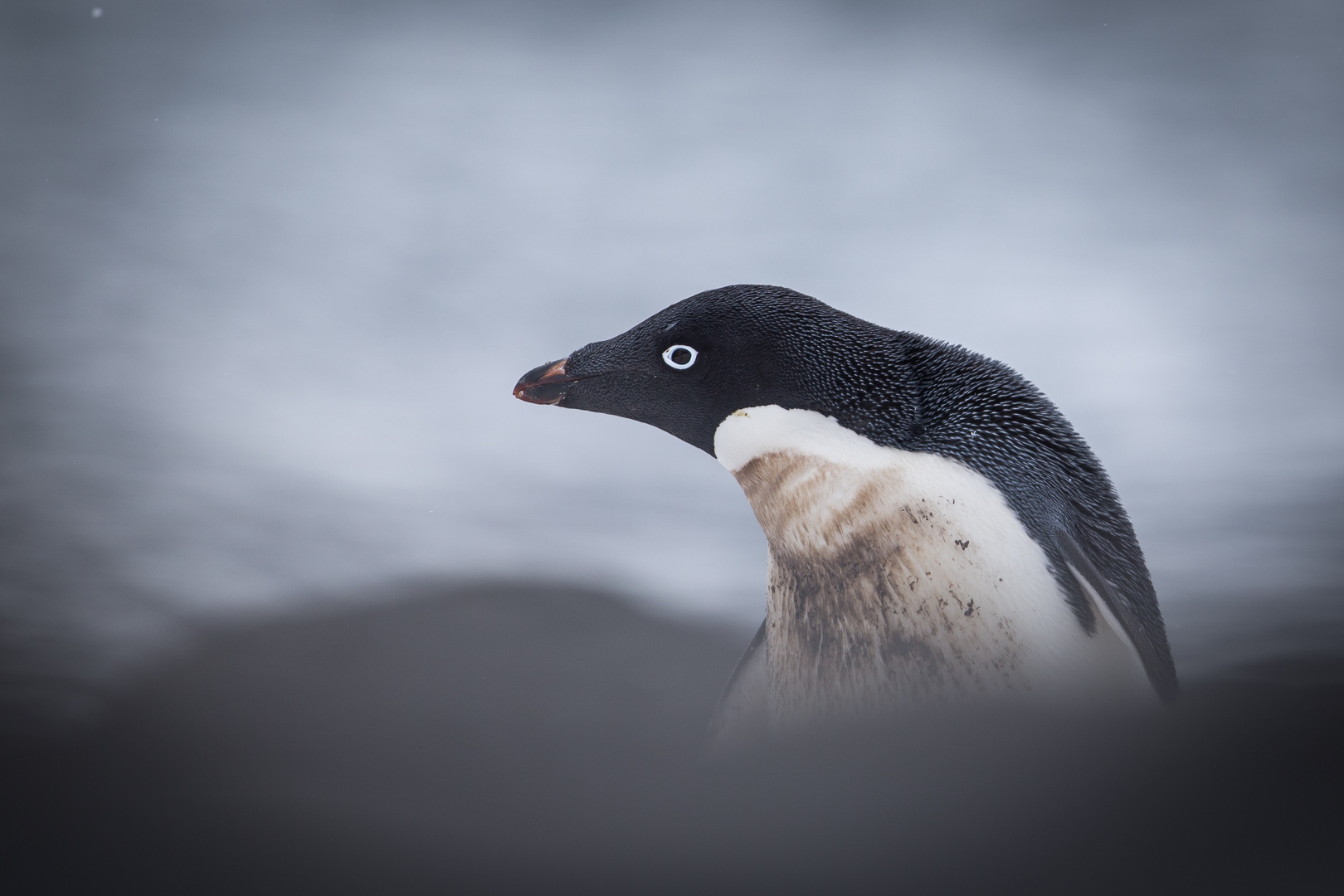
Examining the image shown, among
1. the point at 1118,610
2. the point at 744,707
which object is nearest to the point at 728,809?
the point at 1118,610

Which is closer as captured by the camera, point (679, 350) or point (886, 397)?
point (886, 397)

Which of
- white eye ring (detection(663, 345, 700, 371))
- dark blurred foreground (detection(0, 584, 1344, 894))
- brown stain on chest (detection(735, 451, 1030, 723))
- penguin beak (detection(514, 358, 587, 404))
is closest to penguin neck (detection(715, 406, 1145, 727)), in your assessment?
brown stain on chest (detection(735, 451, 1030, 723))

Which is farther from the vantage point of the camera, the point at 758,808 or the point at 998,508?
the point at 998,508

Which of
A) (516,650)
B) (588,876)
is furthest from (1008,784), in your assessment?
(516,650)

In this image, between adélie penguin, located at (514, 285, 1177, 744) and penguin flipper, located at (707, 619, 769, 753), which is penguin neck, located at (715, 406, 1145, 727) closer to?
adélie penguin, located at (514, 285, 1177, 744)

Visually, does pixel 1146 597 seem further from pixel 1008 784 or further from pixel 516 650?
pixel 516 650

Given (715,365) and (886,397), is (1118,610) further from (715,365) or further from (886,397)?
(715,365)

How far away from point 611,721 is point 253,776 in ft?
1.27

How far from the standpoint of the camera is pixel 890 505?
143 cm

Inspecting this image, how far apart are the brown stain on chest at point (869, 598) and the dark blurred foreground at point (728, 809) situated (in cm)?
49

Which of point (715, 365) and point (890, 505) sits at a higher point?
point (715, 365)

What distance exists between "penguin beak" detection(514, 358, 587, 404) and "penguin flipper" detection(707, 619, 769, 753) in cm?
70

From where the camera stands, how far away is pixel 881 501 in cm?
144

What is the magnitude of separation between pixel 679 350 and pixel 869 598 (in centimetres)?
61
